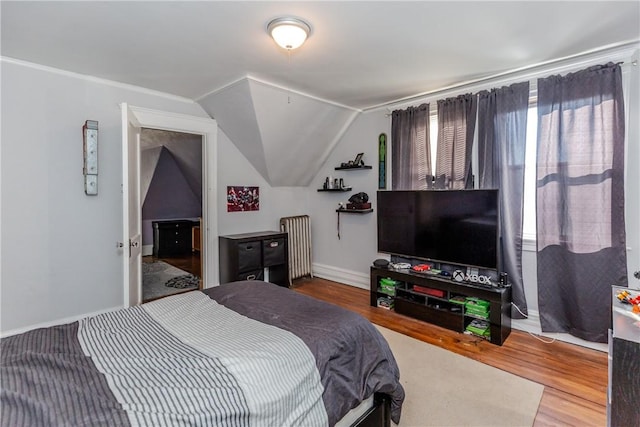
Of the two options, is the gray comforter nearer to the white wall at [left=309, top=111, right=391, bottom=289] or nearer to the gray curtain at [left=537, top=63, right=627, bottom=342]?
the gray curtain at [left=537, top=63, right=627, bottom=342]

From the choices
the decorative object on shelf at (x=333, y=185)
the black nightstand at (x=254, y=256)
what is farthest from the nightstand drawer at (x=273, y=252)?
the decorative object on shelf at (x=333, y=185)

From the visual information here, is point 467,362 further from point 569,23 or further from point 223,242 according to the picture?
point 223,242

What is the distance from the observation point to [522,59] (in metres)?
2.61

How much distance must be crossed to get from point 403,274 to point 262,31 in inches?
104

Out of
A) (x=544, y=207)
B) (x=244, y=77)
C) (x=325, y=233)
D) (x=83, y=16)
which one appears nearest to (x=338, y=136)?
(x=325, y=233)

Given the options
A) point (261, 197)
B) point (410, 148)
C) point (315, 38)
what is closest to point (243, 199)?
point (261, 197)

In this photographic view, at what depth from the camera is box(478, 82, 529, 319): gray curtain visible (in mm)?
2863

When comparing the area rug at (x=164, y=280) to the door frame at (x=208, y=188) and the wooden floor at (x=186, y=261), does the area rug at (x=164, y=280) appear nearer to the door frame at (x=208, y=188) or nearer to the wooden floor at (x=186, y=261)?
the wooden floor at (x=186, y=261)

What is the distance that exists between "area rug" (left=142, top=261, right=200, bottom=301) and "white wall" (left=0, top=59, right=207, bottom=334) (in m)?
0.95

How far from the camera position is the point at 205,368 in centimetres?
115

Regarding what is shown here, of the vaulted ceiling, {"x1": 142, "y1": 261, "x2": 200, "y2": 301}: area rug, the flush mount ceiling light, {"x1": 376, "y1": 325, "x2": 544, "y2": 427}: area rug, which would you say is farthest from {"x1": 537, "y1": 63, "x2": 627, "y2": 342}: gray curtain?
{"x1": 142, "y1": 261, "x2": 200, "y2": 301}: area rug

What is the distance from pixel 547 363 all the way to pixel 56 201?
448 centimetres

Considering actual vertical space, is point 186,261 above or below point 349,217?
below

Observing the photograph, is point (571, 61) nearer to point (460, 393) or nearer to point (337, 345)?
point (460, 393)
